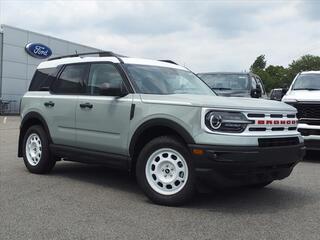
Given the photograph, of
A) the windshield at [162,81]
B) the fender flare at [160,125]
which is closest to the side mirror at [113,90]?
the windshield at [162,81]

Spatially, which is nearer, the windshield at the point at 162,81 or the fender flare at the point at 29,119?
the windshield at the point at 162,81

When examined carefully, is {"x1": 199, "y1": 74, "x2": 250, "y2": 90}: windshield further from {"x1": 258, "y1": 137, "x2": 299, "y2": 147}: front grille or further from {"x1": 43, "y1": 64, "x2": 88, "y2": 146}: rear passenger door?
{"x1": 258, "y1": 137, "x2": 299, "y2": 147}: front grille

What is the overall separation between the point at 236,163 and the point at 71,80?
10.8ft

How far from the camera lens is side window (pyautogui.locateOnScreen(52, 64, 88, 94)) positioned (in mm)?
7441

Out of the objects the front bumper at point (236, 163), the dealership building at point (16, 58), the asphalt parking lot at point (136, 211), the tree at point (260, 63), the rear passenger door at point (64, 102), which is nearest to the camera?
the asphalt parking lot at point (136, 211)

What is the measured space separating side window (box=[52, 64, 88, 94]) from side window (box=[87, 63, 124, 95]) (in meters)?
0.17

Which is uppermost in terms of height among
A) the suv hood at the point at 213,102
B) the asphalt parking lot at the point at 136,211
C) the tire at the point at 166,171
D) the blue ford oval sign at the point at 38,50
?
the blue ford oval sign at the point at 38,50

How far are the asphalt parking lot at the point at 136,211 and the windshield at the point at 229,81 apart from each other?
5.03 metres

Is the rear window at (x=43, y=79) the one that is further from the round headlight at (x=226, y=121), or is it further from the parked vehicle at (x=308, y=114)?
the parked vehicle at (x=308, y=114)

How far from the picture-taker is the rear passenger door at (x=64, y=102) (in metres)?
7.42

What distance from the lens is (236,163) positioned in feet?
18.0

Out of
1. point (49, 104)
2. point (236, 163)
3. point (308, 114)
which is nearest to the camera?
point (236, 163)

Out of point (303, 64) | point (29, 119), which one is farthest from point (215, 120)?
point (303, 64)

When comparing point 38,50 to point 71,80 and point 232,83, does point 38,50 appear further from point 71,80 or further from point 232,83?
point 71,80
